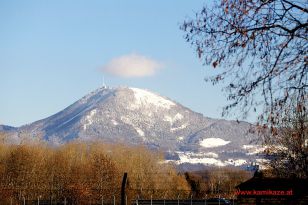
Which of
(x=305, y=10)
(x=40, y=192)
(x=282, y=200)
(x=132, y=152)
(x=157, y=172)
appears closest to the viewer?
(x=305, y=10)

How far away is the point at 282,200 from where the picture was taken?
54.9ft

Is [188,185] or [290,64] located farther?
[188,185]

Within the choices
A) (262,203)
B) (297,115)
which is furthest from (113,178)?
(297,115)

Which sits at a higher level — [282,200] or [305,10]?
[305,10]

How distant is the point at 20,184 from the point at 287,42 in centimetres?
9040

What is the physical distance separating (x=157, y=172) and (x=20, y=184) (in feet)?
126

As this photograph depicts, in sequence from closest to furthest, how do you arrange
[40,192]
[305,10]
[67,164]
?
[305,10], [40,192], [67,164]

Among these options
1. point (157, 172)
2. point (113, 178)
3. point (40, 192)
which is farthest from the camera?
point (157, 172)

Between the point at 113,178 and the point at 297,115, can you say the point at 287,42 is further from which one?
the point at 113,178

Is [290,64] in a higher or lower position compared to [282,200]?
higher

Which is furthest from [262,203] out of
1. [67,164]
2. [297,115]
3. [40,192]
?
[67,164]

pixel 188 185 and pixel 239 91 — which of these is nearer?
pixel 239 91

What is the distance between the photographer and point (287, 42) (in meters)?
11.9

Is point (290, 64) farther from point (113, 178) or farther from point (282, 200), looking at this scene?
point (113, 178)
